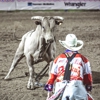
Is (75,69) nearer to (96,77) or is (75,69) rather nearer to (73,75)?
(73,75)

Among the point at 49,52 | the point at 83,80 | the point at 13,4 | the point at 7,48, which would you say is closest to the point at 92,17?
the point at 13,4

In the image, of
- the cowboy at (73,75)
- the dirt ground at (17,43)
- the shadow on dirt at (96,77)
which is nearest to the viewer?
the cowboy at (73,75)

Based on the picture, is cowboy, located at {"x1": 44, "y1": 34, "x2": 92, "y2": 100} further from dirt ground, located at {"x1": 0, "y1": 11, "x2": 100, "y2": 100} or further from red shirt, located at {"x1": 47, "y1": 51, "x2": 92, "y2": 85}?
dirt ground, located at {"x1": 0, "y1": 11, "x2": 100, "y2": 100}

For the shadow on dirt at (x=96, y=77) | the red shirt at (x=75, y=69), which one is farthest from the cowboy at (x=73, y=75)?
the shadow on dirt at (x=96, y=77)

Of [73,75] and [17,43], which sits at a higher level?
[73,75]

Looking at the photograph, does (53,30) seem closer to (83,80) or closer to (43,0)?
(83,80)

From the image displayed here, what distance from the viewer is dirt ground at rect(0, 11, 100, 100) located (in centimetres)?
957

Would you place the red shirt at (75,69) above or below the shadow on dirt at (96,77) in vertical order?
above

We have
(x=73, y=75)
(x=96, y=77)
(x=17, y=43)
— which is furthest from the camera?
(x=17, y=43)

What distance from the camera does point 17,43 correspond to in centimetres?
1636

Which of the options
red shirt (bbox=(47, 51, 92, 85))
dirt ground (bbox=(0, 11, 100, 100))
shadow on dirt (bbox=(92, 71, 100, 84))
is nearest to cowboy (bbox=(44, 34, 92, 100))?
red shirt (bbox=(47, 51, 92, 85))

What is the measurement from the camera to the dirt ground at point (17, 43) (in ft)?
31.4

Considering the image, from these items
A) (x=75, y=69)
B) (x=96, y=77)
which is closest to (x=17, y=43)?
(x=96, y=77)

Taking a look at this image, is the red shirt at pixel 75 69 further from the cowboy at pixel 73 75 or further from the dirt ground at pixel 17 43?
the dirt ground at pixel 17 43
